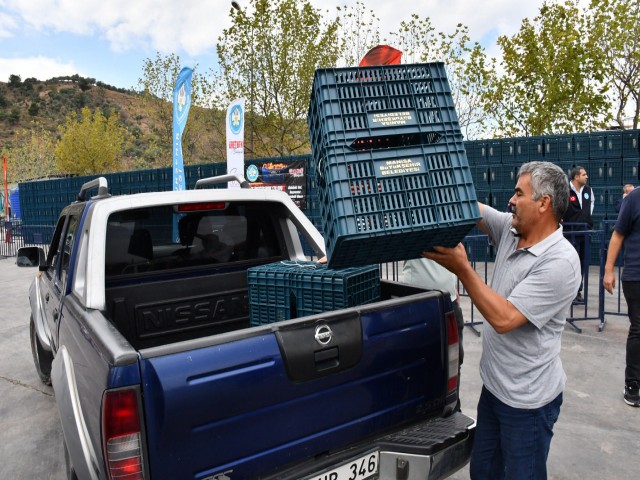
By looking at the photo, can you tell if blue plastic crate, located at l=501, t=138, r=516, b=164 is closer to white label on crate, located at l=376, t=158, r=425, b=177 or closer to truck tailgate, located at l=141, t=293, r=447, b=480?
truck tailgate, located at l=141, t=293, r=447, b=480

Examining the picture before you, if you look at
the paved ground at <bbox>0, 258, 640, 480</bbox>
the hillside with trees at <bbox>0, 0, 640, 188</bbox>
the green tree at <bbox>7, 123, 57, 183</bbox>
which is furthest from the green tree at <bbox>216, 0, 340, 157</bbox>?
the green tree at <bbox>7, 123, 57, 183</bbox>

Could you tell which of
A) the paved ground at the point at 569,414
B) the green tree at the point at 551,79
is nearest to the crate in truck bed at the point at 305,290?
the paved ground at the point at 569,414

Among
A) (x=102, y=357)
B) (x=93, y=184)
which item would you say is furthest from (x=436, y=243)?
(x=93, y=184)

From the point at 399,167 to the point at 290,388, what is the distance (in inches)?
41.7

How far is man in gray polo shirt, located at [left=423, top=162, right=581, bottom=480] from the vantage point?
2.12 m

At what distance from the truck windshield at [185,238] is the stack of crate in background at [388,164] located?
146cm

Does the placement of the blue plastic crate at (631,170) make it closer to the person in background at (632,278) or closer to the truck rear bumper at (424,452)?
the person in background at (632,278)

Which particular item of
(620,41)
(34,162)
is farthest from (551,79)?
(34,162)

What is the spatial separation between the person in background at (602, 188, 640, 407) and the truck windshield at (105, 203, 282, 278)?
296 centimetres

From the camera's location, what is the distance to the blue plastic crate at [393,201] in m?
2.05

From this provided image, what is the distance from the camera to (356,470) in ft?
7.28

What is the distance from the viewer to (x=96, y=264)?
8.93 feet

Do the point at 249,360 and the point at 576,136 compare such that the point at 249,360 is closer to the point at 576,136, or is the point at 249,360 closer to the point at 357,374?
the point at 357,374

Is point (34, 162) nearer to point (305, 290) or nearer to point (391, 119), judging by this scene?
point (305, 290)
